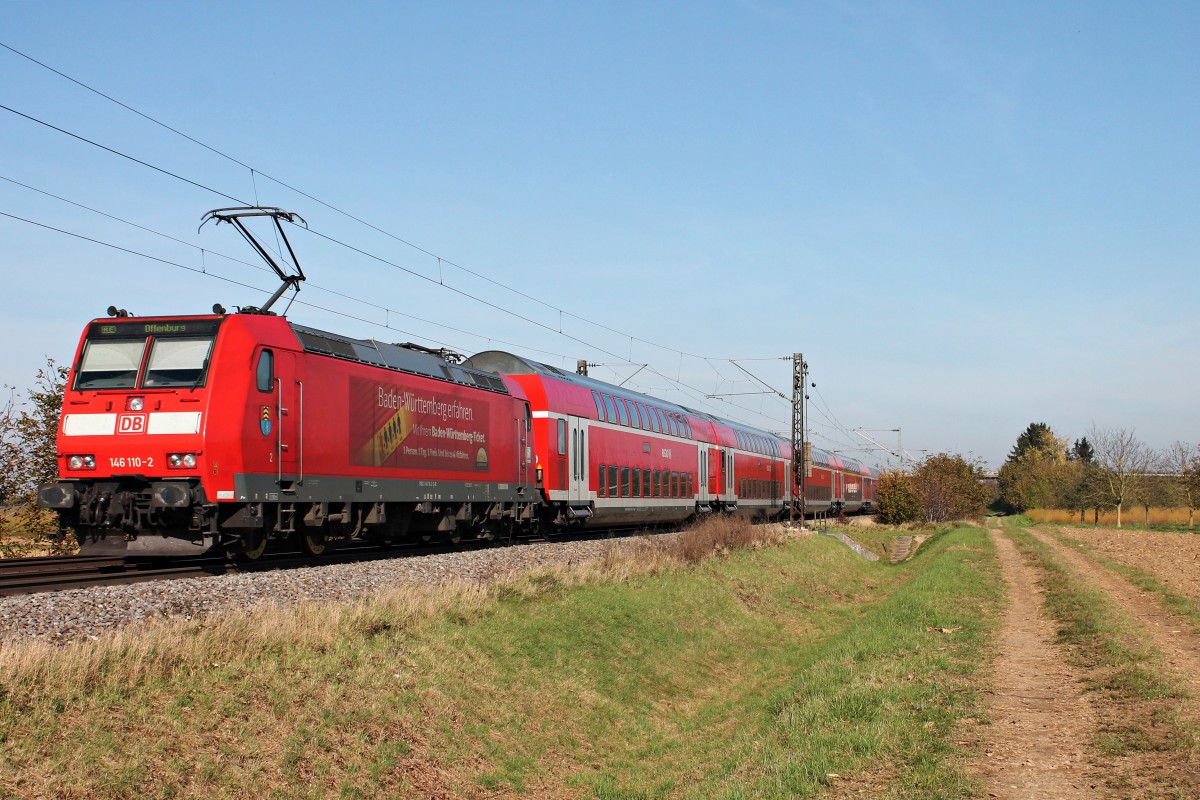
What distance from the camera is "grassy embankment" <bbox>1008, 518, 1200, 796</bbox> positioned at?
7547 mm

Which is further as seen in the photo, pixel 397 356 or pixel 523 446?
pixel 523 446

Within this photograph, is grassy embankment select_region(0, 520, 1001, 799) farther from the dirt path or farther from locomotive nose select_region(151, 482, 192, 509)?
locomotive nose select_region(151, 482, 192, 509)

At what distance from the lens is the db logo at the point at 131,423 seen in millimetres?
15047

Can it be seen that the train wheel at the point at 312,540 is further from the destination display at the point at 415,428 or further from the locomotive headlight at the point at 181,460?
→ the locomotive headlight at the point at 181,460

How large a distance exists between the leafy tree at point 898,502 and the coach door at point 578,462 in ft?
151

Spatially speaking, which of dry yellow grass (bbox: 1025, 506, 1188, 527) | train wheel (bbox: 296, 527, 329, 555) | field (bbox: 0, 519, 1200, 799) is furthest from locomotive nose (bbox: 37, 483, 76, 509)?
dry yellow grass (bbox: 1025, 506, 1188, 527)

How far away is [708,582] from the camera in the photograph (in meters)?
23.5

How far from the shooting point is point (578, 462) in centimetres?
2852

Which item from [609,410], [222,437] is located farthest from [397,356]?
[609,410]

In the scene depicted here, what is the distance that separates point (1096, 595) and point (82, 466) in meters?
19.5

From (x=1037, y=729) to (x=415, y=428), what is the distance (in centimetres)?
1395

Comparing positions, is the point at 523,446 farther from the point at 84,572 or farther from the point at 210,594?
the point at 210,594

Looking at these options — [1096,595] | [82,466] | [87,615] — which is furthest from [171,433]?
[1096,595]

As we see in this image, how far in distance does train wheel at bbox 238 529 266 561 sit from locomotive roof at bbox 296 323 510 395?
129 inches
